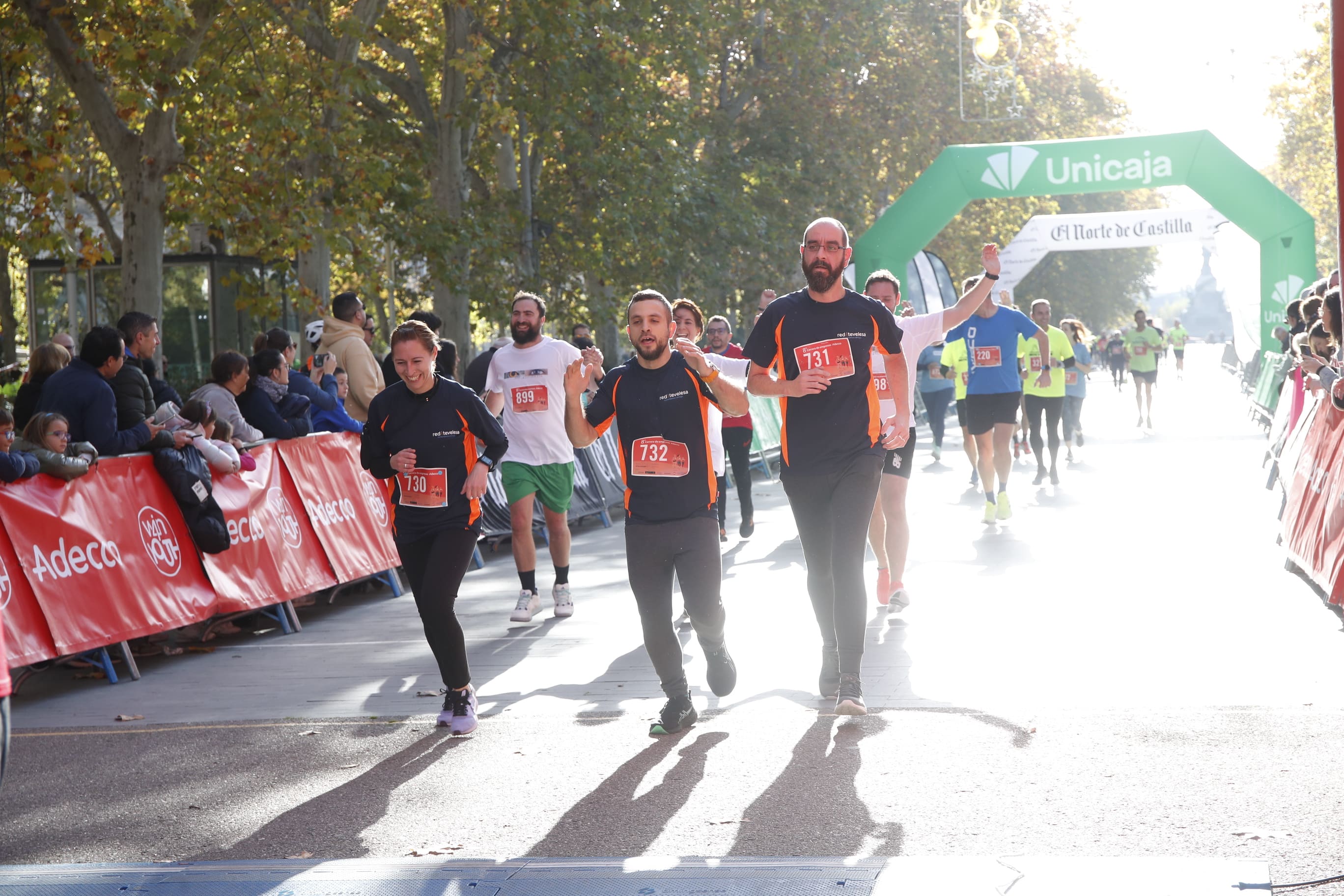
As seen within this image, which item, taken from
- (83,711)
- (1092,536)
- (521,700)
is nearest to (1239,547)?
(1092,536)

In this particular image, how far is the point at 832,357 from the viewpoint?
6.49 m

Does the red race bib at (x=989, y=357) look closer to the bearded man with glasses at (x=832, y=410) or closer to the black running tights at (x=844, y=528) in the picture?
the bearded man with glasses at (x=832, y=410)

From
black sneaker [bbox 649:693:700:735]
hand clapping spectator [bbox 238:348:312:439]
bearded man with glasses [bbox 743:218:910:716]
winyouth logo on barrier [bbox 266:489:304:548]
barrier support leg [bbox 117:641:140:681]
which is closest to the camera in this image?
black sneaker [bbox 649:693:700:735]

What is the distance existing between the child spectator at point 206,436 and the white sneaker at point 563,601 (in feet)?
6.53

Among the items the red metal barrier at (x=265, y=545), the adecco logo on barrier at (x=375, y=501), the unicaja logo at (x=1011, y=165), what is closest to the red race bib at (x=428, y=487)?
the red metal barrier at (x=265, y=545)

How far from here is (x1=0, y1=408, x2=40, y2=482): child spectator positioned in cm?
751

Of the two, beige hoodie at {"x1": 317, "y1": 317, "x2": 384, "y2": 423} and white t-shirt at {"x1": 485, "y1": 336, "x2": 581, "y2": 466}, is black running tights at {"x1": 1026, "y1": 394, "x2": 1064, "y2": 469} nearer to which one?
beige hoodie at {"x1": 317, "y1": 317, "x2": 384, "y2": 423}

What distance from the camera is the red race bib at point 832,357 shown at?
6.48 meters

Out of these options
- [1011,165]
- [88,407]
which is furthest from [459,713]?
[1011,165]

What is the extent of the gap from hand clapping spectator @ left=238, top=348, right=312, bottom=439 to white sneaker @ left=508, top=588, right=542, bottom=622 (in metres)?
2.14

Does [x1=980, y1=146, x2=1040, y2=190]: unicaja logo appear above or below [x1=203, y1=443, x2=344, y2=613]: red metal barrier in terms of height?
above

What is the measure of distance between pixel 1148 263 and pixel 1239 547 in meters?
63.8

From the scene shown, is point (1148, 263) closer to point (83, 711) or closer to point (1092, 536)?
point (1092, 536)

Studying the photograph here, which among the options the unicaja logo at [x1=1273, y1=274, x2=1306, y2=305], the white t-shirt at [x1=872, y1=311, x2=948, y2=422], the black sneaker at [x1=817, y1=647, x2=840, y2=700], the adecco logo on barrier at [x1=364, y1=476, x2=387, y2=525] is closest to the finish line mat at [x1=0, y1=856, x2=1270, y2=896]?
the black sneaker at [x1=817, y1=647, x2=840, y2=700]
